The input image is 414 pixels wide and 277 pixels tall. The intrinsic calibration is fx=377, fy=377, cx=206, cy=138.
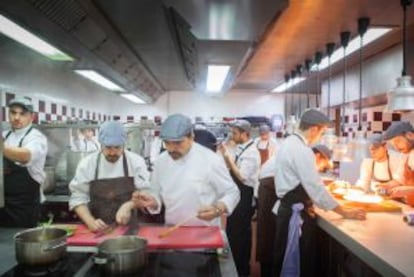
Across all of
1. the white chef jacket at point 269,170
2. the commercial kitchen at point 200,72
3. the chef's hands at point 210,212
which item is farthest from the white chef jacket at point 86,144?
the chef's hands at point 210,212

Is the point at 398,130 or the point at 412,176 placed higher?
the point at 398,130

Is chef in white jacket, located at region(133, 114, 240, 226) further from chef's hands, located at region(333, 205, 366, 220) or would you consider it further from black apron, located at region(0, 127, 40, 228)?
black apron, located at region(0, 127, 40, 228)

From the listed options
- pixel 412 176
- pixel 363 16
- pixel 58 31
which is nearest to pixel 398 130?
pixel 412 176

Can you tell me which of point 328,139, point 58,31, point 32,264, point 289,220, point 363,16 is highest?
point 363,16

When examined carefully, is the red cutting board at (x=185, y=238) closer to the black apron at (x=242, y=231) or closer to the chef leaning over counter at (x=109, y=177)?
the chef leaning over counter at (x=109, y=177)

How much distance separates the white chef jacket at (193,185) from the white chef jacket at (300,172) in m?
0.72

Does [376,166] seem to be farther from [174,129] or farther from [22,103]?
[22,103]

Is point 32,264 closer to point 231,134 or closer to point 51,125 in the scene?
point 51,125

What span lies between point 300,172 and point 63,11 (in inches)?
73.7

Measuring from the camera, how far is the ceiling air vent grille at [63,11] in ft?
6.52

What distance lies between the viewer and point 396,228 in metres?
2.27

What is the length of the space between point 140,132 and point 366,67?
9.04ft

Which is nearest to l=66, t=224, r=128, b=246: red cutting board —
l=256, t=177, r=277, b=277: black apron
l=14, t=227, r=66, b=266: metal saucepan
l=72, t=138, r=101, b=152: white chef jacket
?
l=14, t=227, r=66, b=266: metal saucepan

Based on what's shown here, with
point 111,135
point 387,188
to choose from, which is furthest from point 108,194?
point 387,188
